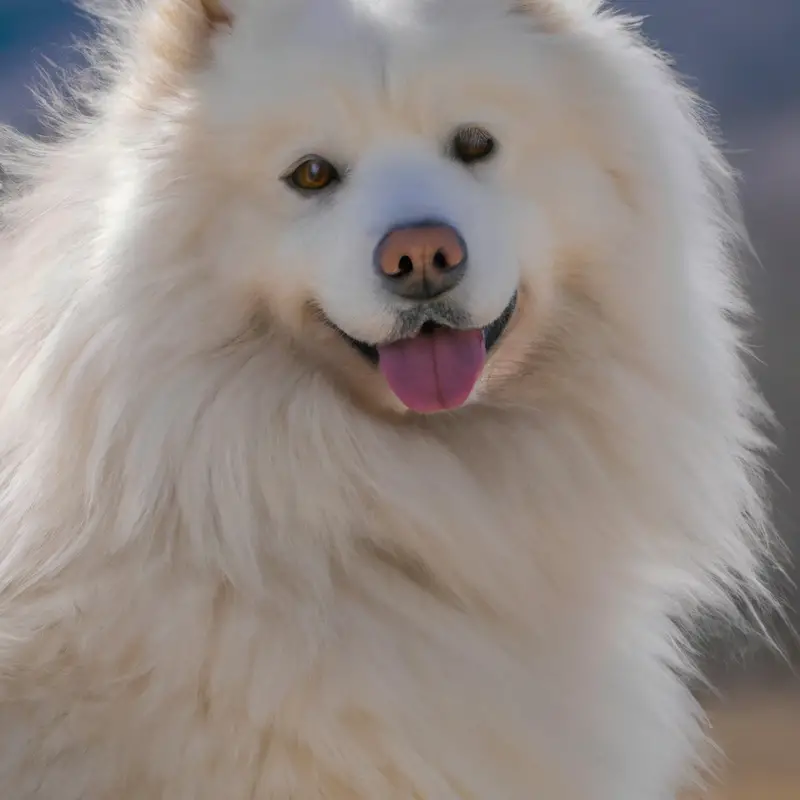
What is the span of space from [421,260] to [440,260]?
0.04 m

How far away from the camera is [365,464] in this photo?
9.68ft

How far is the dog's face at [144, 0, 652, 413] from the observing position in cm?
278

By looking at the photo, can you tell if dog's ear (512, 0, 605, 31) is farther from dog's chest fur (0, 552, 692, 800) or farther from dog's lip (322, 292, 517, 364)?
dog's chest fur (0, 552, 692, 800)

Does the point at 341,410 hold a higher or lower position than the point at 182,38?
lower

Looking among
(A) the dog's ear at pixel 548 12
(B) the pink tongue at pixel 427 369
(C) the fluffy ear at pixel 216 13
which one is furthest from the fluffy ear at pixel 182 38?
(B) the pink tongue at pixel 427 369

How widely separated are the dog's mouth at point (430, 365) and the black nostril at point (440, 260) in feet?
0.58

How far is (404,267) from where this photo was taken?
2.71 meters

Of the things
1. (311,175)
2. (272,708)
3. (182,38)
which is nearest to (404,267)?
(311,175)

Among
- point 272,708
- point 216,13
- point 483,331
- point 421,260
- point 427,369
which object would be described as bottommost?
point 272,708

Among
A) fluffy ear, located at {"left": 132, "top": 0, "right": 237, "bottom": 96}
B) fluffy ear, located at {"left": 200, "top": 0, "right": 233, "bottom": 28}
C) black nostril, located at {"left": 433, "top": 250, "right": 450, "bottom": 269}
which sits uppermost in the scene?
fluffy ear, located at {"left": 200, "top": 0, "right": 233, "bottom": 28}

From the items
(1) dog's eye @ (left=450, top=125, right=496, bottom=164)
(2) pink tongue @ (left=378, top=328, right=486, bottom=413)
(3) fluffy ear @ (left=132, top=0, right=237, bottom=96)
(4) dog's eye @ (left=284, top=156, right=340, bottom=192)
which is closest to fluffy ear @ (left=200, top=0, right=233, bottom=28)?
(3) fluffy ear @ (left=132, top=0, right=237, bottom=96)

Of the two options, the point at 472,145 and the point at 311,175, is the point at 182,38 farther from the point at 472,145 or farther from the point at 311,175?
the point at 472,145

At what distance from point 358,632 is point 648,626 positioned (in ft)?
3.35

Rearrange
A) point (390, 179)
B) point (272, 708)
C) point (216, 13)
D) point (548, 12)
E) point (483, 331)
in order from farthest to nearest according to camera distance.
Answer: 1. point (548, 12)
2. point (216, 13)
3. point (483, 331)
4. point (390, 179)
5. point (272, 708)
